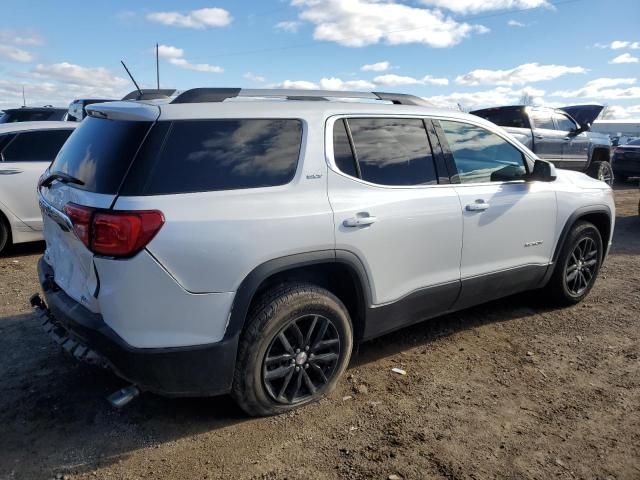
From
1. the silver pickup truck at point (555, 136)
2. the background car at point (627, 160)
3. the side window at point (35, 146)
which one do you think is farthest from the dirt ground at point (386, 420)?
the background car at point (627, 160)

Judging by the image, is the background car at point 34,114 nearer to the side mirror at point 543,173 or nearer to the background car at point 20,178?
the background car at point 20,178

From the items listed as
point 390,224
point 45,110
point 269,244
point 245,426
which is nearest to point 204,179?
point 269,244

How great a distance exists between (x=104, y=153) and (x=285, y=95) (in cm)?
120

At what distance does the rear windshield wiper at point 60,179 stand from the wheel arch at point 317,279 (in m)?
1.06

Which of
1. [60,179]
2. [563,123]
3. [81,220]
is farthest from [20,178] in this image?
[563,123]

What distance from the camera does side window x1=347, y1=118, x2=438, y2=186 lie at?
337 cm

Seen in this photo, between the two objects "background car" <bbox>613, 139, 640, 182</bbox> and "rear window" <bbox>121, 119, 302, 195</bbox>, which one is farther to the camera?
"background car" <bbox>613, 139, 640, 182</bbox>

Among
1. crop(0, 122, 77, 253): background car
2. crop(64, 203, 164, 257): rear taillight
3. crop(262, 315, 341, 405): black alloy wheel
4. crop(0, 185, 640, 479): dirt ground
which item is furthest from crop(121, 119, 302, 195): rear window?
crop(0, 122, 77, 253): background car

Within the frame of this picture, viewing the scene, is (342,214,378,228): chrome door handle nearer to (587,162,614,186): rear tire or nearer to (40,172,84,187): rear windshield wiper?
(40,172,84,187): rear windshield wiper

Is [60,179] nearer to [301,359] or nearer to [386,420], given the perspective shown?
[301,359]

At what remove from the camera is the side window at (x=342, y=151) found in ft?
10.6

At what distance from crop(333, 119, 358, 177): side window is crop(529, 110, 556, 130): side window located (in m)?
9.00

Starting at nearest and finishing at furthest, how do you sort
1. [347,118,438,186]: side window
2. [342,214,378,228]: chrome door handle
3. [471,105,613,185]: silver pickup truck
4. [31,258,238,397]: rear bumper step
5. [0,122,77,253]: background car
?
[31,258,238,397]: rear bumper step → [342,214,378,228]: chrome door handle → [347,118,438,186]: side window → [0,122,77,253]: background car → [471,105,613,185]: silver pickup truck

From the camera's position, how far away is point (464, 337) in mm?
4316
